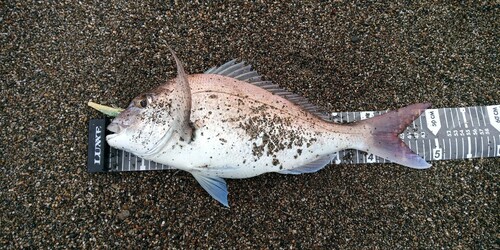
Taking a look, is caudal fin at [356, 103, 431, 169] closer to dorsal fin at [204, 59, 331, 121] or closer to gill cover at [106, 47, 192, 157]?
dorsal fin at [204, 59, 331, 121]

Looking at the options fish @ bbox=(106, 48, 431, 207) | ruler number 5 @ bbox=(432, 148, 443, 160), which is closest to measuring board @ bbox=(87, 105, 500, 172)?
ruler number 5 @ bbox=(432, 148, 443, 160)

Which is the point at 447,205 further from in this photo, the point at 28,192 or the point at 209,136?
the point at 28,192

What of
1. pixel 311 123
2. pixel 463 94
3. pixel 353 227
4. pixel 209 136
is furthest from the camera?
pixel 463 94

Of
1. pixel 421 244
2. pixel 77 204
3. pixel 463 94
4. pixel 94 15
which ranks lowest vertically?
pixel 421 244

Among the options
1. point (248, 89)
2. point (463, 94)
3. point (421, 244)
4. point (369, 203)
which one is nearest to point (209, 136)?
point (248, 89)

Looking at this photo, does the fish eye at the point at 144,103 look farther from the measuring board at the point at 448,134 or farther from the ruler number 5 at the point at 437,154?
the ruler number 5 at the point at 437,154

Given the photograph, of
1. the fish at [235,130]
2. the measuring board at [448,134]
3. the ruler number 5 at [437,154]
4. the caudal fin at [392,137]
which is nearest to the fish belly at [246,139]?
the fish at [235,130]

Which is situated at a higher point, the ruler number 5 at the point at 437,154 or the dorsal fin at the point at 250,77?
the dorsal fin at the point at 250,77
